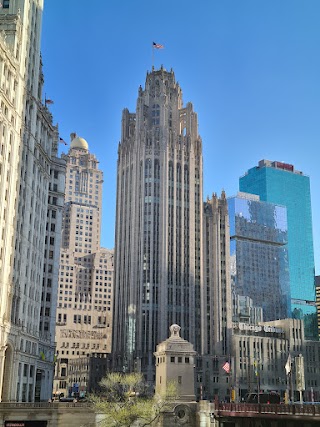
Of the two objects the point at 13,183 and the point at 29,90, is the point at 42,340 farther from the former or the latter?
the point at 29,90

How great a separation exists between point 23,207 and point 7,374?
94.1 ft

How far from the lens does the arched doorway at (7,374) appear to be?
9206cm

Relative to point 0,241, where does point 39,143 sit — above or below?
above

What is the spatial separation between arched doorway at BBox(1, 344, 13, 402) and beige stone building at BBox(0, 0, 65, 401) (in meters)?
0.15

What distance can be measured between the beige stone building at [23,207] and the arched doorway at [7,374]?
0.50 ft

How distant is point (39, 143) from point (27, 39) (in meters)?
19.5

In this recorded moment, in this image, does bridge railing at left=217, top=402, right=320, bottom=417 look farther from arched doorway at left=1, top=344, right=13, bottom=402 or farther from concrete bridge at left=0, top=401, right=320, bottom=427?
arched doorway at left=1, top=344, right=13, bottom=402

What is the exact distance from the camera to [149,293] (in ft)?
653

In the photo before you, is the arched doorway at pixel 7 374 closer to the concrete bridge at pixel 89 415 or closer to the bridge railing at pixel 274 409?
the concrete bridge at pixel 89 415

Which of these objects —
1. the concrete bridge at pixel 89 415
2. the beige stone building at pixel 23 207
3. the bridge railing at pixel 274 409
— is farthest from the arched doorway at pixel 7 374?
the bridge railing at pixel 274 409

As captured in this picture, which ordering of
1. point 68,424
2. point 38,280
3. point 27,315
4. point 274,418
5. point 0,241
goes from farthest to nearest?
point 38,280, point 27,315, point 0,241, point 68,424, point 274,418

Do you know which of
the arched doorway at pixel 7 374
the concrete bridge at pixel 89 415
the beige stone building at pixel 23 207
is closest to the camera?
the concrete bridge at pixel 89 415

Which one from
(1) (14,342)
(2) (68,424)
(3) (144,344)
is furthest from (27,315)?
(3) (144,344)

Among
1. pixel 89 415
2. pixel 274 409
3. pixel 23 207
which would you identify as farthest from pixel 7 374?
pixel 274 409
